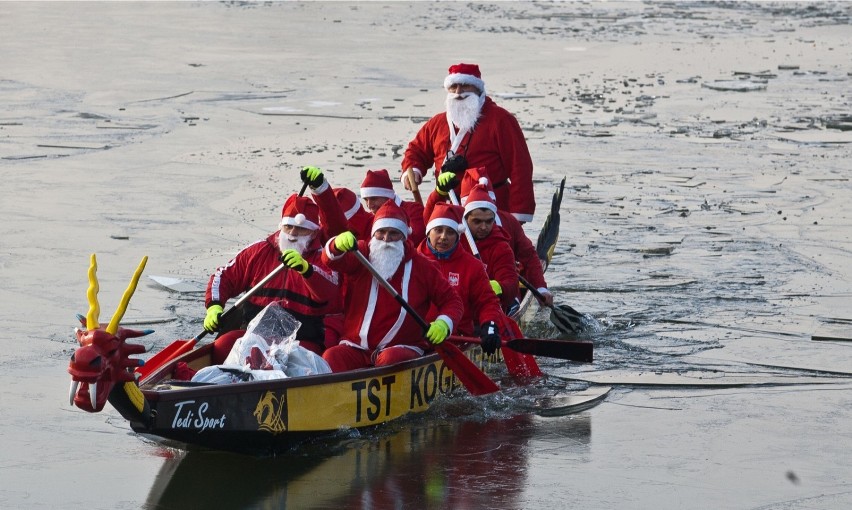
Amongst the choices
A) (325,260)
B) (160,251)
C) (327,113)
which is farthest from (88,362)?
(327,113)

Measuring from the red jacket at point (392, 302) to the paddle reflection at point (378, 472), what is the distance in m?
0.66

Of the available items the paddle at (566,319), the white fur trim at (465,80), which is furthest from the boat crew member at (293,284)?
the white fur trim at (465,80)

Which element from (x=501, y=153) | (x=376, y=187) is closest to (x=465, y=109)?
(x=501, y=153)

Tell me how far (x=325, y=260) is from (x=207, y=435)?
1.63m

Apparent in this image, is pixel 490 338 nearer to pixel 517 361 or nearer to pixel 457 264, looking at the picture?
pixel 457 264

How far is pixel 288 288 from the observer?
10102 mm

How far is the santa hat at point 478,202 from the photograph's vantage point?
11.7m

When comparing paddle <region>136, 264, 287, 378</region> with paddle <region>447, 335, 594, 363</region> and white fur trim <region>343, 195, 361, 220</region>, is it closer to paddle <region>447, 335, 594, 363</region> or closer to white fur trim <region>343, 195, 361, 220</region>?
white fur trim <region>343, 195, 361, 220</region>

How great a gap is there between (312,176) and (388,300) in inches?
42.0

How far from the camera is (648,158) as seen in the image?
67.4 feet

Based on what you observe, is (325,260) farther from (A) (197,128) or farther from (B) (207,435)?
(A) (197,128)

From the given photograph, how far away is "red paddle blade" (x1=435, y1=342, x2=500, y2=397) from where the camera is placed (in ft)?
32.9

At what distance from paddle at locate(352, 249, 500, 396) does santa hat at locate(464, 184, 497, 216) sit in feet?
6.00

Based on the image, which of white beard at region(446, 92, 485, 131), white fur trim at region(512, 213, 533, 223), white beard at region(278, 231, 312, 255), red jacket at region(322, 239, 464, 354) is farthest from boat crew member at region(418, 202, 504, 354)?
white beard at region(446, 92, 485, 131)
